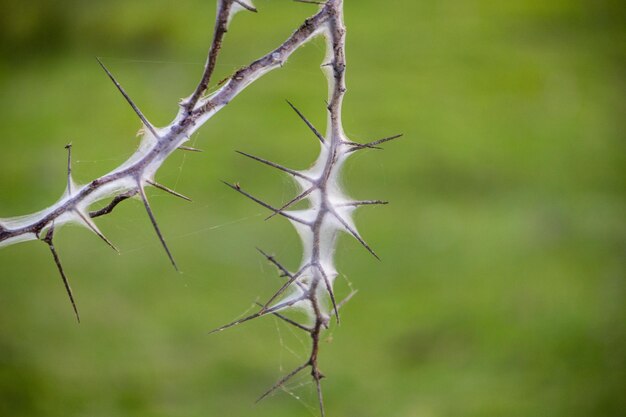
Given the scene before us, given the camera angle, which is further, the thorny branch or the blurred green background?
the blurred green background

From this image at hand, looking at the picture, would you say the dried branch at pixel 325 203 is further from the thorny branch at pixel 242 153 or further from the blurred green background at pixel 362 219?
the blurred green background at pixel 362 219

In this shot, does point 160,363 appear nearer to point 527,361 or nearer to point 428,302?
point 428,302

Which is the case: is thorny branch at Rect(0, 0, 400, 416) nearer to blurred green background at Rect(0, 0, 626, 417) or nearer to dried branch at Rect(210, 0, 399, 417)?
dried branch at Rect(210, 0, 399, 417)

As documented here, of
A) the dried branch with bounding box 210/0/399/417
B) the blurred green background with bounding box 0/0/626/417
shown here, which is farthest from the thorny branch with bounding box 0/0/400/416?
the blurred green background with bounding box 0/0/626/417

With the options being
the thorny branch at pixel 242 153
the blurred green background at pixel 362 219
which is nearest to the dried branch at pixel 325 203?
the thorny branch at pixel 242 153

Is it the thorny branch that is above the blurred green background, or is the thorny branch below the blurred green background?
above

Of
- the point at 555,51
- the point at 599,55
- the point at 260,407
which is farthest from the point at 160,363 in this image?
the point at 599,55

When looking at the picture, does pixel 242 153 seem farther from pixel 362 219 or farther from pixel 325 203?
pixel 362 219

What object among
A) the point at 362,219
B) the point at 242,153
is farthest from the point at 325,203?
the point at 362,219
